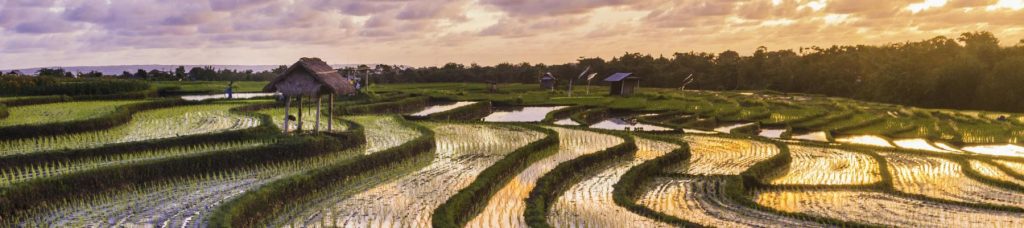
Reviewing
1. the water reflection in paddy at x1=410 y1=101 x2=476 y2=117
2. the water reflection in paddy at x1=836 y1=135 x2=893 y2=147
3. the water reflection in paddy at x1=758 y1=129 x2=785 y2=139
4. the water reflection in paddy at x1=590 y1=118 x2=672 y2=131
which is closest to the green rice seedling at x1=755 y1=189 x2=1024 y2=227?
the water reflection in paddy at x1=836 y1=135 x2=893 y2=147

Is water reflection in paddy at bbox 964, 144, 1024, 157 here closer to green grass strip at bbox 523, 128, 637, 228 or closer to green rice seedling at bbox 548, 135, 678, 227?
green grass strip at bbox 523, 128, 637, 228

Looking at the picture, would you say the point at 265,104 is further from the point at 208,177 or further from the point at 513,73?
the point at 513,73

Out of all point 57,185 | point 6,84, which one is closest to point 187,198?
point 57,185

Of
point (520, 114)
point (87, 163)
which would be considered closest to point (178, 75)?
point (520, 114)

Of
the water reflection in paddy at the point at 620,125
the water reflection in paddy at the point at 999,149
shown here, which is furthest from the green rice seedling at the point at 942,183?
the water reflection in paddy at the point at 620,125

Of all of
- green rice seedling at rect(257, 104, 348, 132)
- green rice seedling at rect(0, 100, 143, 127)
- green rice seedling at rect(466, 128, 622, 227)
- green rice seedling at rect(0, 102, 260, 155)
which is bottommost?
green rice seedling at rect(466, 128, 622, 227)

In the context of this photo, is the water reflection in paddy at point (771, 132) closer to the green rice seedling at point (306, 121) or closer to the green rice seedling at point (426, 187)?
the green rice seedling at point (426, 187)
